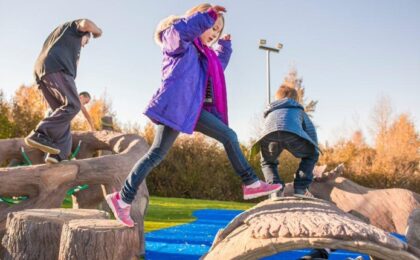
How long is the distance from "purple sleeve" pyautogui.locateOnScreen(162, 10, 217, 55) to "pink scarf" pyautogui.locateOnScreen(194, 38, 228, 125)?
0.75ft

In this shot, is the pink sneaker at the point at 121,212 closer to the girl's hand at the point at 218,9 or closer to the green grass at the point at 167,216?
the girl's hand at the point at 218,9

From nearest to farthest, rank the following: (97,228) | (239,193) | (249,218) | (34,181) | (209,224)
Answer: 1. (249,218)
2. (97,228)
3. (34,181)
4. (209,224)
5. (239,193)

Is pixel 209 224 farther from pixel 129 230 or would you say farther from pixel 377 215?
pixel 129 230

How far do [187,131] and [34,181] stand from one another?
2.38 metres

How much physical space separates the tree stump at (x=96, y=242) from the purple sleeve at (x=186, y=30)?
1329 millimetres

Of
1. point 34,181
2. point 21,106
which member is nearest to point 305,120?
point 34,181

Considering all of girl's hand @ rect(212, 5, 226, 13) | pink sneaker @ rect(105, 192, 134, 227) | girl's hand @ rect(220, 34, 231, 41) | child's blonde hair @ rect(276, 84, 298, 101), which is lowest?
pink sneaker @ rect(105, 192, 134, 227)

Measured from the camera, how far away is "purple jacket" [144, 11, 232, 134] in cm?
296

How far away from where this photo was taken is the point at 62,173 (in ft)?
15.2

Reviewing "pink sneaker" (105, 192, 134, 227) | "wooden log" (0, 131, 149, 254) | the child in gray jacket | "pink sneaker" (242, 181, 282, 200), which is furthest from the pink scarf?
"wooden log" (0, 131, 149, 254)

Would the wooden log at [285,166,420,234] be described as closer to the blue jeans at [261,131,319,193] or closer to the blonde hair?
the blue jeans at [261,131,319,193]

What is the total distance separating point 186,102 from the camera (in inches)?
118

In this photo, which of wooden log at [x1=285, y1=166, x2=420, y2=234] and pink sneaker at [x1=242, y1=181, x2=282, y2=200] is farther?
wooden log at [x1=285, y1=166, x2=420, y2=234]

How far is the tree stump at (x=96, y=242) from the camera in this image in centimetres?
288
